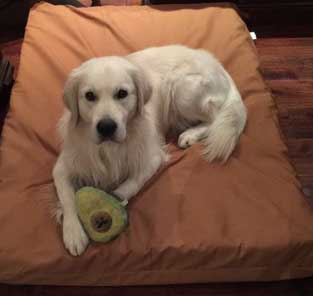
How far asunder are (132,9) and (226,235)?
158 cm

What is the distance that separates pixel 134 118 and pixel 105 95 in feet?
0.71

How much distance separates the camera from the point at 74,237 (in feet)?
5.04

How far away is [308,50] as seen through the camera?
9.52 feet

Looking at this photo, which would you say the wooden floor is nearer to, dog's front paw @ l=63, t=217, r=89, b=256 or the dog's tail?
the dog's tail

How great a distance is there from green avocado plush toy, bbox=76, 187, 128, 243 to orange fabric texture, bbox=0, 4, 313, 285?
4 centimetres

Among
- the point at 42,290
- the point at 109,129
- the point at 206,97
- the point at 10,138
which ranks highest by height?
the point at 109,129

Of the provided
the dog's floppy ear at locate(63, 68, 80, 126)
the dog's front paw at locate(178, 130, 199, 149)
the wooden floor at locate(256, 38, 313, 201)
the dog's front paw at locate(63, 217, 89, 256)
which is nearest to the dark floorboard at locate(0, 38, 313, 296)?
the wooden floor at locate(256, 38, 313, 201)

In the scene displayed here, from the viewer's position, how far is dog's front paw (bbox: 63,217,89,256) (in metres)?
1.53

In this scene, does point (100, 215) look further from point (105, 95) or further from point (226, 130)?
point (226, 130)

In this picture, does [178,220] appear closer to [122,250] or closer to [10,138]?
[122,250]

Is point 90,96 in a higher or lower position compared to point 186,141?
higher

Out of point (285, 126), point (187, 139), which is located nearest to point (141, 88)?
point (187, 139)

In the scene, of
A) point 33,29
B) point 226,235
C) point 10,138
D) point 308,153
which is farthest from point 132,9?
point 226,235

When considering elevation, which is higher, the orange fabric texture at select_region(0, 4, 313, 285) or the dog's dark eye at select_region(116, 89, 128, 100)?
the dog's dark eye at select_region(116, 89, 128, 100)
